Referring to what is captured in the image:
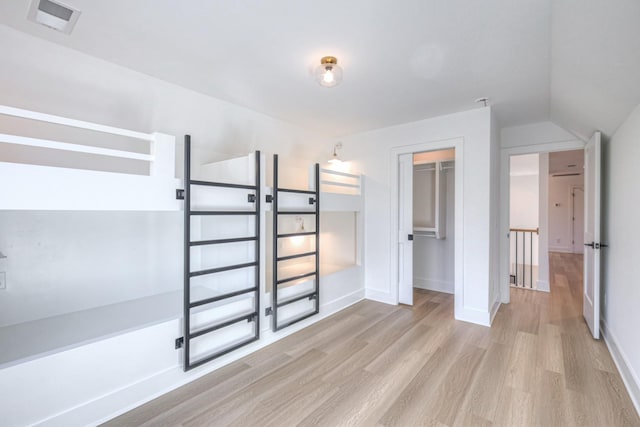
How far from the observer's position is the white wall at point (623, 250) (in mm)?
2146

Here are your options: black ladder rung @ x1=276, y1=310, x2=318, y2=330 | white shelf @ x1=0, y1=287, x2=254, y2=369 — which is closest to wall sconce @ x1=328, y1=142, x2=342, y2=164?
black ladder rung @ x1=276, y1=310, x2=318, y2=330

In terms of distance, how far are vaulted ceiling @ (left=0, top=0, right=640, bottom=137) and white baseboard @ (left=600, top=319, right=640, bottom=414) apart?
2.00m

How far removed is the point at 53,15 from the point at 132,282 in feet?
6.87

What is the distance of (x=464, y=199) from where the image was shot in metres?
3.56

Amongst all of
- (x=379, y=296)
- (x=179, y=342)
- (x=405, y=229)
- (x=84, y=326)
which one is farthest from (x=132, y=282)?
(x=405, y=229)

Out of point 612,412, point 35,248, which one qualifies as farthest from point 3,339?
point 612,412

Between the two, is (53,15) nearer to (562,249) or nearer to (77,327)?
(77,327)

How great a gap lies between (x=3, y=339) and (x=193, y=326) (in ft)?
3.74

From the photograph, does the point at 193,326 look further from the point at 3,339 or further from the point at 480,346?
the point at 480,346

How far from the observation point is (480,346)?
288cm

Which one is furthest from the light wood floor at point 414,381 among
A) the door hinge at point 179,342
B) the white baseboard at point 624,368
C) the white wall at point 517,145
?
the white wall at point 517,145

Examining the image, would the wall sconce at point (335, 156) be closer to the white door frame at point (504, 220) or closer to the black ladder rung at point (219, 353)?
the white door frame at point (504, 220)

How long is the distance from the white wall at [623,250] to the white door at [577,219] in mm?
7092

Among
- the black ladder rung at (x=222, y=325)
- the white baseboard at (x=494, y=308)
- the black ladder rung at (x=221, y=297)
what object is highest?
the black ladder rung at (x=221, y=297)
